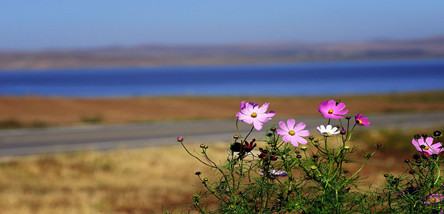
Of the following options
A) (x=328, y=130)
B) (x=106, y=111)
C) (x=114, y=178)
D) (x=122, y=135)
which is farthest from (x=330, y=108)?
(x=106, y=111)

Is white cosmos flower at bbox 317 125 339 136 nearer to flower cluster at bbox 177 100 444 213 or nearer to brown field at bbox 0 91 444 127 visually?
flower cluster at bbox 177 100 444 213

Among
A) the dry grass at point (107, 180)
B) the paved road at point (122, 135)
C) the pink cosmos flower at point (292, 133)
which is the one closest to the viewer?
the pink cosmos flower at point (292, 133)

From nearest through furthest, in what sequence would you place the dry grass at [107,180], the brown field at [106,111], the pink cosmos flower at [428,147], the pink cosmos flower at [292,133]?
the pink cosmos flower at [292,133] < the pink cosmos flower at [428,147] < the dry grass at [107,180] < the brown field at [106,111]

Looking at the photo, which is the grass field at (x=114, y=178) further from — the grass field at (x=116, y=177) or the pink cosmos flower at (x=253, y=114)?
the pink cosmos flower at (x=253, y=114)

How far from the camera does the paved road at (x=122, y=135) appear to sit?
50.0 feet

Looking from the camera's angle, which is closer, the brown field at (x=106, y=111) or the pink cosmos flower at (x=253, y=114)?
the pink cosmos flower at (x=253, y=114)

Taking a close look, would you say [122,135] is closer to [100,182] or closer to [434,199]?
[100,182]

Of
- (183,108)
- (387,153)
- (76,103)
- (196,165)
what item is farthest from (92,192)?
(76,103)

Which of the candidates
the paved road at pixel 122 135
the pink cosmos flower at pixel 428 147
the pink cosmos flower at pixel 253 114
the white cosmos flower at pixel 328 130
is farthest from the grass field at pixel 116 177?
the paved road at pixel 122 135

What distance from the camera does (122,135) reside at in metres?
17.8

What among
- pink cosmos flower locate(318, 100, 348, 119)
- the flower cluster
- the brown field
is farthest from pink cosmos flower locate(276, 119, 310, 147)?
the brown field

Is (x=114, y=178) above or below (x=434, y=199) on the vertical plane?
above

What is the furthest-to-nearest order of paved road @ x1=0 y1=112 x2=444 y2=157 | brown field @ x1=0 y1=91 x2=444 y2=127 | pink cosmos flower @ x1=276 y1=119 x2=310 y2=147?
1. brown field @ x1=0 y1=91 x2=444 y2=127
2. paved road @ x1=0 y1=112 x2=444 y2=157
3. pink cosmos flower @ x1=276 y1=119 x2=310 y2=147

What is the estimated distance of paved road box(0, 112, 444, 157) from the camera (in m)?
15.2
